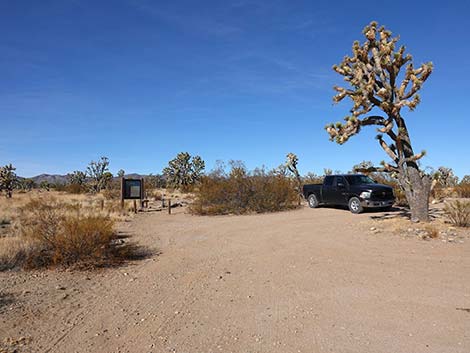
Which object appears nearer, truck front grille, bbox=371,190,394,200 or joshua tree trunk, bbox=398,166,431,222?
joshua tree trunk, bbox=398,166,431,222

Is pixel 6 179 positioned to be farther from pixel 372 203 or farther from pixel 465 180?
pixel 465 180

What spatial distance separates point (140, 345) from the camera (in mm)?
4285

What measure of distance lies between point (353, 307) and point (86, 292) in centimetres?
427

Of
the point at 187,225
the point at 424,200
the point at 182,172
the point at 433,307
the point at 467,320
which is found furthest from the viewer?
the point at 182,172

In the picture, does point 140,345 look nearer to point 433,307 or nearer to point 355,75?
point 433,307

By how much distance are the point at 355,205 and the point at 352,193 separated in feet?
2.13

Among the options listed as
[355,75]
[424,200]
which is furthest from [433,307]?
[355,75]

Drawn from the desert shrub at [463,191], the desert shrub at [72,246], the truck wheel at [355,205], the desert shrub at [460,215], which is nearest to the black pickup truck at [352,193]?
the truck wheel at [355,205]

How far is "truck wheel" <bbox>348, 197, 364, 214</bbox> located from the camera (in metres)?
17.7

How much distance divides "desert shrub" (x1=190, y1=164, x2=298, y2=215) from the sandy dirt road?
10896 millimetres

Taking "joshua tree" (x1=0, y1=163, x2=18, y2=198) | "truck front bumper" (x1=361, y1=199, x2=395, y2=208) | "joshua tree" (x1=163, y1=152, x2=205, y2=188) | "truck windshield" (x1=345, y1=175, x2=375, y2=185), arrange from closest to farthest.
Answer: "truck front bumper" (x1=361, y1=199, x2=395, y2=208) < "truck windshield" (x1=345, y1=175, x2=375, y2=185) < "joshua tree" (x1=0, y1=163, x2=18, y2=198) < "joshua tree" (x1=163, y1=152, x2=205, y2=188)

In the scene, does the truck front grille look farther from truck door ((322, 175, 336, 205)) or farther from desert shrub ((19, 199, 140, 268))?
desert shrub ((19, 199, 140, 268))

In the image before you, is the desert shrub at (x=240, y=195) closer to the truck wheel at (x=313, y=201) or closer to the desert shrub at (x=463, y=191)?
the truck wheel at (x=313, y=201)

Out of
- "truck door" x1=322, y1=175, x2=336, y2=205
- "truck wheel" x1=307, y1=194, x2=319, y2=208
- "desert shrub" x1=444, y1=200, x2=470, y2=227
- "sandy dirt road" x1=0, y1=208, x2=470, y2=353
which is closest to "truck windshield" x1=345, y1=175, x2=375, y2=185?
"truck door" x1=322, y1=175, x2=336, y2=205
